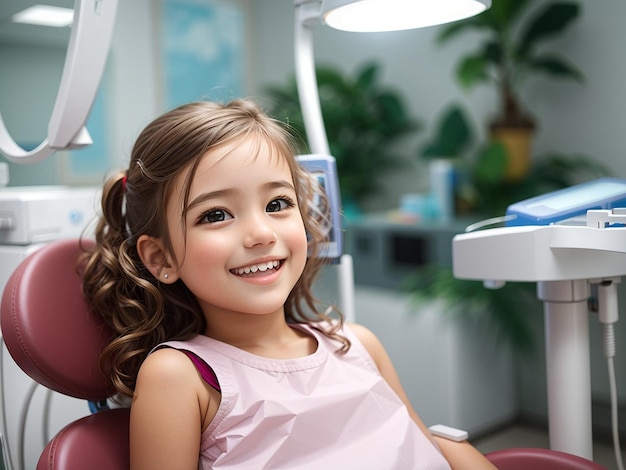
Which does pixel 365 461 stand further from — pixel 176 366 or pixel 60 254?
pixel 60 254

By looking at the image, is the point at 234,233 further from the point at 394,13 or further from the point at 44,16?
the point at 44,16

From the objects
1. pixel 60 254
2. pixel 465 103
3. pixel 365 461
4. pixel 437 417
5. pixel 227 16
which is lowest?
pixel 437 417

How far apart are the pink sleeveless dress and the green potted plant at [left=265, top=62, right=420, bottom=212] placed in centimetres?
217

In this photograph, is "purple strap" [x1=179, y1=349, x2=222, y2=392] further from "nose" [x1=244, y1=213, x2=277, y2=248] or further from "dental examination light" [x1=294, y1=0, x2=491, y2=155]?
"dental examination light" [x1=294, y1=0, x2=491, y2=155]

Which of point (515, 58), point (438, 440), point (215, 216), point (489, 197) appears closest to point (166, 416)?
point (215, 216)

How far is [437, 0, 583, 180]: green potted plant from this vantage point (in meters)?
2.53

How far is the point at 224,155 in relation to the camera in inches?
38.9

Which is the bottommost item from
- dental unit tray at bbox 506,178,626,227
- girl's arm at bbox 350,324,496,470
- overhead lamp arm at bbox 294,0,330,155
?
girl's arm at bbox 350,324,496,470

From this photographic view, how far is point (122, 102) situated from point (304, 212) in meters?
2.64

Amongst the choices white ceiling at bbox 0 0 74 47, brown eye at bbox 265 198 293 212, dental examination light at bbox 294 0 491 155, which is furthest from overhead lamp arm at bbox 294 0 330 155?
white ceiling at bbox 0 0 74 47

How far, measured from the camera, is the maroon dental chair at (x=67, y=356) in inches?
38.9

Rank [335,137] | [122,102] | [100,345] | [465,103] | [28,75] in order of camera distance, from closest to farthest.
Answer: [100,345], [28,75], [465,103], [335,137], [122,102]

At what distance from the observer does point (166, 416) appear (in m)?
0.92

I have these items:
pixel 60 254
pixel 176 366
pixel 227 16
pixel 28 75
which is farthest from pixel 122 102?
pixel 176 366
